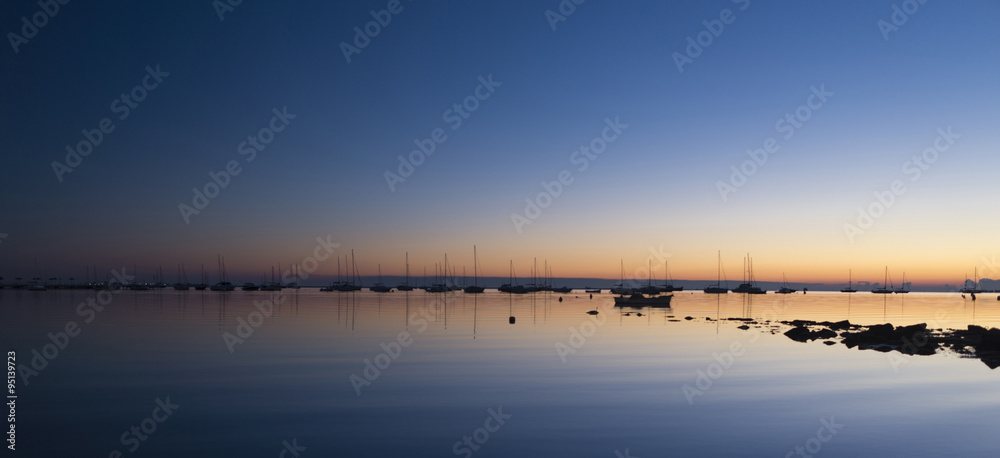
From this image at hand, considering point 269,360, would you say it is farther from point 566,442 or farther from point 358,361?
point 566,442

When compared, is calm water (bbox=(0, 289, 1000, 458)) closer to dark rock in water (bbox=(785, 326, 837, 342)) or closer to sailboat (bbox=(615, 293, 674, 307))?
dark rock in water (bbox=(785, 326, 837, 342))

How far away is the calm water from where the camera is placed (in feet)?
65.8

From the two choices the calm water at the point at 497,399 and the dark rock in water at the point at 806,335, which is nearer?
the calm water at the point at 497,399

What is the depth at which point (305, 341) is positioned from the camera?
48.8 meters

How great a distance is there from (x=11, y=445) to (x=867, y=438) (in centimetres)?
2645

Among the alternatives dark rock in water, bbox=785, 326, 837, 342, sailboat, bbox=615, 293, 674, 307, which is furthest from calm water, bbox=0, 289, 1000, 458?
sailboat, bbox=615, 293, 674, 307

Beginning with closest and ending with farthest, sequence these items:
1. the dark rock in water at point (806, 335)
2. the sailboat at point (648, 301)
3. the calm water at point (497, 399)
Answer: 1. the calm water at point (497, 399)
2. the dark rock in water at point (806, 335)
3. the sailboat at point (648, 301)

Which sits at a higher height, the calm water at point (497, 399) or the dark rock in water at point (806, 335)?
the calm water at point (497, 399)

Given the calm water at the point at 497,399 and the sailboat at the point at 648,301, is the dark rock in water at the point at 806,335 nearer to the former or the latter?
the calm water at the point at 497,399

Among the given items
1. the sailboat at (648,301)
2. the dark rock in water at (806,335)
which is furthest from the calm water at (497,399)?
the sailboat at (648,301)

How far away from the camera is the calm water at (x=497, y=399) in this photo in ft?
65.8

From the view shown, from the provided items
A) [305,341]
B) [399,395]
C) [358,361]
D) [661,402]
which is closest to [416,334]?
[305,341]

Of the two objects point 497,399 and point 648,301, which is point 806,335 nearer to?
point 497,399

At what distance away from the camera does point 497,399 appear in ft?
89.2
